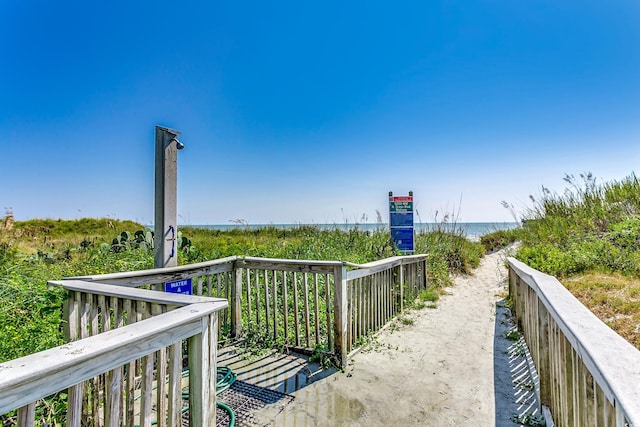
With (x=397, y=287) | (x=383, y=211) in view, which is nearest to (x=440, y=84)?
(x=383, y=211)

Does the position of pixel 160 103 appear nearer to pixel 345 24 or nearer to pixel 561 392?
pixel 345 24

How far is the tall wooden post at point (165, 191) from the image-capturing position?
2773 mm

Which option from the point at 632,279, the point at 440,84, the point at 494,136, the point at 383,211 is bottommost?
the point at 632,279

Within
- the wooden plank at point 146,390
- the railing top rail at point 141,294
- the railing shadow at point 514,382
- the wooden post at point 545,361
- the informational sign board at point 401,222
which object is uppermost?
the informational sign board at point 401,222

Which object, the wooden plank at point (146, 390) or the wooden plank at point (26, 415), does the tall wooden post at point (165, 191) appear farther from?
the wooden plank at point (26, 415)

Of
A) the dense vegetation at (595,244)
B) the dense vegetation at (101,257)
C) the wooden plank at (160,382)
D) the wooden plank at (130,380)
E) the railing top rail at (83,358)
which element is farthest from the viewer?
the dense vegetation at (595,244)

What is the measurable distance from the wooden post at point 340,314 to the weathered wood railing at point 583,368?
1637 mm

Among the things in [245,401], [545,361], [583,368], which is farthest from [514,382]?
[245,401]

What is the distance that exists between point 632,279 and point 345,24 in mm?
5410

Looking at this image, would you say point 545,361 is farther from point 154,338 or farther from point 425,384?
point 154,338

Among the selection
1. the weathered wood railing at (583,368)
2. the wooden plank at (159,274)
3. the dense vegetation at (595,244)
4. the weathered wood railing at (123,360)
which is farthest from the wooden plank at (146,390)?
the dense vegetation at (595,244)

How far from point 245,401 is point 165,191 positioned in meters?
1.95

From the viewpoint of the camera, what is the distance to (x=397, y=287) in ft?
16.4

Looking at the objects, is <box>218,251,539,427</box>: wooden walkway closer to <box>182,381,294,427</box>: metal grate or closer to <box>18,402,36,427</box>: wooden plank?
<box>182,381,294,427</box>: metal grate
